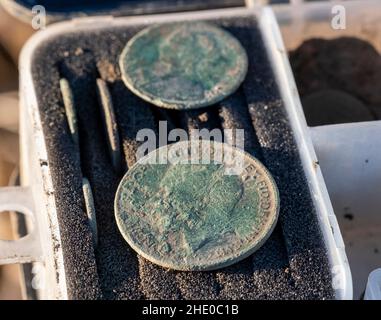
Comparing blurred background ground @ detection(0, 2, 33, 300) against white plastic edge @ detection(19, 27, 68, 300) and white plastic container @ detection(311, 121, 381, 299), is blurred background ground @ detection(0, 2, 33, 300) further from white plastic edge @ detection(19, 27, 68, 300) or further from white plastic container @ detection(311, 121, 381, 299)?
white plastic container @ detection(311, 121, 381, 299)

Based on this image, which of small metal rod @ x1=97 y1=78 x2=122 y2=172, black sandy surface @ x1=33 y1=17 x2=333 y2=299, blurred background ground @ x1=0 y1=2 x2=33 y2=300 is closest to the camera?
black sandy surface @ x1=33 y1=17 x2=333 y2=299

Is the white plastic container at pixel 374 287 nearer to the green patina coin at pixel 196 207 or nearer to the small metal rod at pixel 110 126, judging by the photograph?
the green patina coin at pixel 196 207

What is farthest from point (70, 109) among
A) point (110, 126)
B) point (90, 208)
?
point (90, 208)

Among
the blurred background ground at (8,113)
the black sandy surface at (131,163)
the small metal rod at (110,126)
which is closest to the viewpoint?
the black sandy surface at (131,163)

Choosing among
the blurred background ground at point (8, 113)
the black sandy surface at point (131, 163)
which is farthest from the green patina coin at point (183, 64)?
the blurred background ground at point (8, 113)

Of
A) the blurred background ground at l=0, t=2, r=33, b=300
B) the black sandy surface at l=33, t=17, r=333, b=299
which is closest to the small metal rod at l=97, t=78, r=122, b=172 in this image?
the black sandy surface at l=33, t=17, r=333, b=299

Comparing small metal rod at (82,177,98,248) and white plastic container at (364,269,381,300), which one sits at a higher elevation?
small metal rod at (82,177,98,248)
